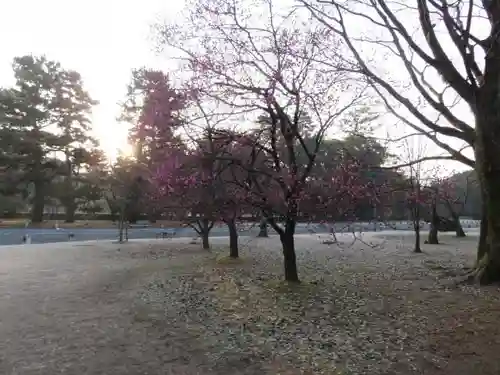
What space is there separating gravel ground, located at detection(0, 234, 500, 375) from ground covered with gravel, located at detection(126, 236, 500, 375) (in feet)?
0.05

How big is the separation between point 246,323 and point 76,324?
6.68 ft

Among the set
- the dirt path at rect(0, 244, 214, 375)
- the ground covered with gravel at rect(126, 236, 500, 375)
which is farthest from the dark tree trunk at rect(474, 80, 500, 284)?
the dirt path at rect(0, 244, 214, 375)

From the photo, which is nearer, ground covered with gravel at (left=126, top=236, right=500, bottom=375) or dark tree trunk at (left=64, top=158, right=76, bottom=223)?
ground covered with gravel at (left=126, top=236, right=500, bottom=375)

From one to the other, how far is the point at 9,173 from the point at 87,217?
801cm

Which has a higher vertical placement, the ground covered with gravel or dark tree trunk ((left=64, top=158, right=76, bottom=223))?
dark tree trunk ((left=64, top=158, right=76, bottom=223))

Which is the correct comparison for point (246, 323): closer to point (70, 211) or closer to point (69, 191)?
point (69, 191)

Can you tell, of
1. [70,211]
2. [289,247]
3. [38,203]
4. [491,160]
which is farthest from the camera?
[70,211]

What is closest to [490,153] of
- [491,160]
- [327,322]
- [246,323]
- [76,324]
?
[491,160]

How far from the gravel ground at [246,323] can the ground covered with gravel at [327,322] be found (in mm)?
14

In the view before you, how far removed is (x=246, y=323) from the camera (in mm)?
5789

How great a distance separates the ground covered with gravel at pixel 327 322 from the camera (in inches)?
169

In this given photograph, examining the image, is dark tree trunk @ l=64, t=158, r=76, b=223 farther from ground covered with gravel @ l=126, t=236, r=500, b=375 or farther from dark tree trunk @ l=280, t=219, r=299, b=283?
dark tree trunk @ l=280, t=219, r=299, b=283

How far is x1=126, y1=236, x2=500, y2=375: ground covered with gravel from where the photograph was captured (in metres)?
4.29

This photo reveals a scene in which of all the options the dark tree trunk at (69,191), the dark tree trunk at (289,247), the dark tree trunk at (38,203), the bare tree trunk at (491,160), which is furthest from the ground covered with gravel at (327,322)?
the dark tree trunk at (38,203)
